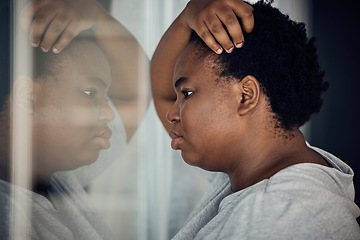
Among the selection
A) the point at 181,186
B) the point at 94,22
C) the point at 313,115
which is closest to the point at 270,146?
the point at 313,115

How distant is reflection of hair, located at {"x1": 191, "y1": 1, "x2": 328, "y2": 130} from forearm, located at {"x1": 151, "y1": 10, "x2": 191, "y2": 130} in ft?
0.42

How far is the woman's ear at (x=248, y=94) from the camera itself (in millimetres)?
625

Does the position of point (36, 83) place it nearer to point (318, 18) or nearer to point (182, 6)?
point (182, 6)

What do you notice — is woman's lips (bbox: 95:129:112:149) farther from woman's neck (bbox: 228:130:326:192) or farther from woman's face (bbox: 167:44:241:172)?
woman's neck (bbox: 228:130:326:192)

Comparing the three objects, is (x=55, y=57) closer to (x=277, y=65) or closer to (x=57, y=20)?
(x=57, y=20)

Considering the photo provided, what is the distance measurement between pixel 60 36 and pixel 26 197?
1.03 ft

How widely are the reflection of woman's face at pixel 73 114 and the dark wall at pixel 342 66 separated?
468mm

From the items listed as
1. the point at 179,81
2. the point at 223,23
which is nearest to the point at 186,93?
the point at 179,81

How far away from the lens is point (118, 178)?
805mm

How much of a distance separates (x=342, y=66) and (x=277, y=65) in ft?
0.67

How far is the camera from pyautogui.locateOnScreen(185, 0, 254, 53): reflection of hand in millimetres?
622

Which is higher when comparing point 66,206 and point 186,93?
point 186,93

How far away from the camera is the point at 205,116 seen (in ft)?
2.15

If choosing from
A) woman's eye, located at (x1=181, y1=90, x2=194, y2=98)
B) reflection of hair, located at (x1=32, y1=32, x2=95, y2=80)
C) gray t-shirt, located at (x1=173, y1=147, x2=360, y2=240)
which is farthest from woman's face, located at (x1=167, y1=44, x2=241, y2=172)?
reflection of hair, located at (x1=32, y1=32, x2=95, y2=80)
